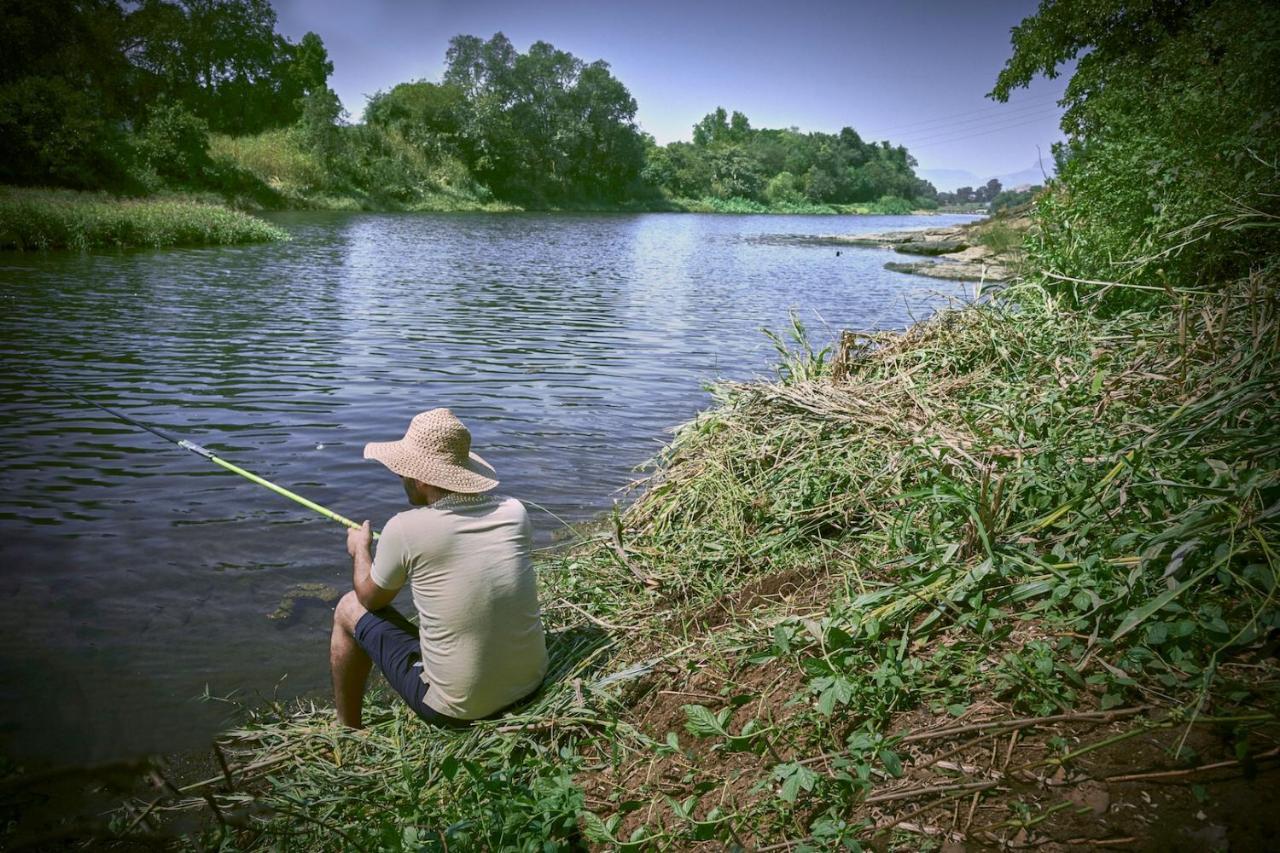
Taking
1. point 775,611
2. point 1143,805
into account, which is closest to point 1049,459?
point 775,611

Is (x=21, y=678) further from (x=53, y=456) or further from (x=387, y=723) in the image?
(x=53, y=456)

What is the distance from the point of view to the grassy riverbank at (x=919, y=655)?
82.2 inches

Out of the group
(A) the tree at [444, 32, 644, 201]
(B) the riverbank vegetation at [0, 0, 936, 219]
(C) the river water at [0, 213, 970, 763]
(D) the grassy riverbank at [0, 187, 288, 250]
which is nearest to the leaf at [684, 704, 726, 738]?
(C) the river water at [0, 213, 970, 763]

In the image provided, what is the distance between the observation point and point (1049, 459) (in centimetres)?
340

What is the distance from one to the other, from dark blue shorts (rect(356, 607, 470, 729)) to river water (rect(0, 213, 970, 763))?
3.27ft

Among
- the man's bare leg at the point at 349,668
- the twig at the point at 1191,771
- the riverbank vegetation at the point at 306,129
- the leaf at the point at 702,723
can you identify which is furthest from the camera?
the riverbank vegetation at the point at 306,129

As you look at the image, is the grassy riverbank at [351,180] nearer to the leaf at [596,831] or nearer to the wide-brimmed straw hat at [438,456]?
the wide-brimmed straw hat at [438,456]

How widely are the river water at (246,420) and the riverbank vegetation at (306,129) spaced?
66.5ft

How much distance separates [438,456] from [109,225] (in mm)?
24196

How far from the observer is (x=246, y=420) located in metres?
8.84

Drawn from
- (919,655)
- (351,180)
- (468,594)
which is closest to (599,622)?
(468,594)

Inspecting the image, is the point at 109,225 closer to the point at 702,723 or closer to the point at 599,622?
the point at 599,622

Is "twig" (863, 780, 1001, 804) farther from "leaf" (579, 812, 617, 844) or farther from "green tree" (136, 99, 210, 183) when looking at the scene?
"green tree" (136, 99, 210, 183)

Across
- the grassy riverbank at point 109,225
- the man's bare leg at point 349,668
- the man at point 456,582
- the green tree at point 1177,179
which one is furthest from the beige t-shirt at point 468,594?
the grassy riverbank at point 109,225
